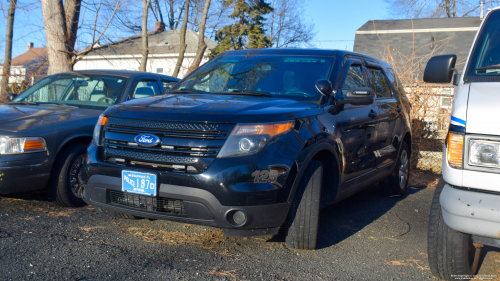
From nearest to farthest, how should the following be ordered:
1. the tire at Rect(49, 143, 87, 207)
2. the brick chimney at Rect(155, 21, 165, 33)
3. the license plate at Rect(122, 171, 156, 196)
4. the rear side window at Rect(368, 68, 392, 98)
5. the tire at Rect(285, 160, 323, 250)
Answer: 1. the license plate at Rect(122, 171, 156, 196)
2. the tire at Rect(285, 160, 323, 250)
3. the tire at Rect(49, 143, 87, 207)
4. the rear side window at Rect(368, 68, 392, 98)
5. the brick chimney at Rect(155, 21, 165, 33)

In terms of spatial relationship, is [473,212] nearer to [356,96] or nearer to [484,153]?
[484,153]

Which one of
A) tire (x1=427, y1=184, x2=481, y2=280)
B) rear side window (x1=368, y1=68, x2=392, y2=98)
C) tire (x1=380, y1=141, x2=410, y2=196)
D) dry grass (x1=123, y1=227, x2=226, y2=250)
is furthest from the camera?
tire (x1=380, y1=141, x2=410, y2=196)

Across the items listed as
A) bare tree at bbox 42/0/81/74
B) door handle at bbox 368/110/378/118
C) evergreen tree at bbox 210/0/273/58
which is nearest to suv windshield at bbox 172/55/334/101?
door handle at bbox 368/110/378/118

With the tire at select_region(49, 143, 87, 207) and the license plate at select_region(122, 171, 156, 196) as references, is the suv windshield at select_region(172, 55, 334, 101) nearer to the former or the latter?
the license plate at select_region(122, 171, 156, 196)

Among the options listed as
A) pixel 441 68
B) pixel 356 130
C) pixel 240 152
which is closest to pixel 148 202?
pixel 240 152

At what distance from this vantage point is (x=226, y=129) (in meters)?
3.29

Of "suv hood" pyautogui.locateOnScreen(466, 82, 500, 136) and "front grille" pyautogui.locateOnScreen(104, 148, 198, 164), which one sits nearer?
"suv hood" pyautogui.locateOnScreen(466, 82, 500, 136)

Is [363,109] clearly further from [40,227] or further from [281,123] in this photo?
[40,227]

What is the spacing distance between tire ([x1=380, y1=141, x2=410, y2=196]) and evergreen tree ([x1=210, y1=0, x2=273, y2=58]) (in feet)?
88.3

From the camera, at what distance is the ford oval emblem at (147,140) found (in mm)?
3385

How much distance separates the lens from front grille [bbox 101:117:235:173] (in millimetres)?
3273

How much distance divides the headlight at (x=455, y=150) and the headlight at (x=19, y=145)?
154 inches

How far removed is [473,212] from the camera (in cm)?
264

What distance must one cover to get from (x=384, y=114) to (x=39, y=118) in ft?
13.0
